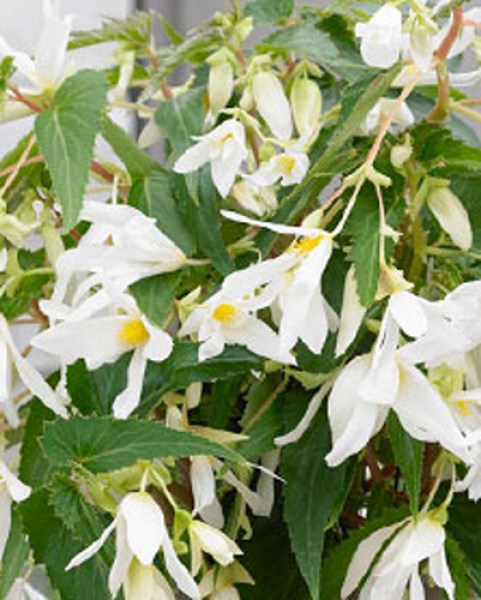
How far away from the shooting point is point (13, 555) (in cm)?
44

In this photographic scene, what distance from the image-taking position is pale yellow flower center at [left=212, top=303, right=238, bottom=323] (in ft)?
1.27

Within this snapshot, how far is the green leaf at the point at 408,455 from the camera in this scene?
1.25 feet

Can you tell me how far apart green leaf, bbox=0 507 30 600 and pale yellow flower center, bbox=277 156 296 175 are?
7.4 inches

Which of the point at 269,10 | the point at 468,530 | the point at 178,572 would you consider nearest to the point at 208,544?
the point at 178,572

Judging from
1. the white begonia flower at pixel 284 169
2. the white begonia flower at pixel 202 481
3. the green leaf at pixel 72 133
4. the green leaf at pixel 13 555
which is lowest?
the green leaf at pixel 13 555

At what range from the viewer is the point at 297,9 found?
57 centimetres

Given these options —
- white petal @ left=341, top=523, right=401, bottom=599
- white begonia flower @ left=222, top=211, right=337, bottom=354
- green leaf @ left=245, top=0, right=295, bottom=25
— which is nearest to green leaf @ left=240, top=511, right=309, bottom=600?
white petal @ left=341, top=523, right=401, bottom=599

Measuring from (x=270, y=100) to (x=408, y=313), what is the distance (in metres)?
0.17

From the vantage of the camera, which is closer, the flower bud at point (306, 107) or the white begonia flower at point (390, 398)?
the white begonia flower at point (390, 398)

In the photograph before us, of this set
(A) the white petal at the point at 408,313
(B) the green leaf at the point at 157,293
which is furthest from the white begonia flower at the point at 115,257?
(A) the white petal at the point at 408,313

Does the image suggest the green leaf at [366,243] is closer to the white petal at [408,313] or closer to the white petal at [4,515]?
the white petal at [408,313]

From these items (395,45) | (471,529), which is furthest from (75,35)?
(471,529)

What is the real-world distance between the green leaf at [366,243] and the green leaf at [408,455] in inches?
2.4

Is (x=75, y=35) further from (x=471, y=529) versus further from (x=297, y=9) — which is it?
(x=471, y=529)
